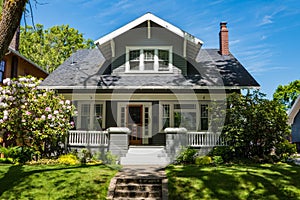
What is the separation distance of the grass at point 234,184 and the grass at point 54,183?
1.95 metres

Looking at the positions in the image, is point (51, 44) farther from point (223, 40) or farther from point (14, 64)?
point (223, 40)

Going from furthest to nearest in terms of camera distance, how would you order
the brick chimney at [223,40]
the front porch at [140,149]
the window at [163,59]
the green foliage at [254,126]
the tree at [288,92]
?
the tree at [288,92]
the brick chimney at [223,40]
the window at [163,59]
the front porch at [140,149]
the green foliage at [254,126]

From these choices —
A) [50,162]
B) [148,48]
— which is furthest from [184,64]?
[50,162]

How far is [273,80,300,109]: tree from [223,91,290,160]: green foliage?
3109 cm

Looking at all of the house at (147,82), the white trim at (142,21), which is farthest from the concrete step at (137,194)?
the white trim at (142,21)

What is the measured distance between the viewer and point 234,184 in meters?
7.44

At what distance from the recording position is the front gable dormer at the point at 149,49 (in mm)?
14398

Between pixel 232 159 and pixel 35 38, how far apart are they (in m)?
31.7

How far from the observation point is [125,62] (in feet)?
48.1

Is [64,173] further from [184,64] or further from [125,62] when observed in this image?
[184,64]

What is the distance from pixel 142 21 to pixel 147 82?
3.08 m

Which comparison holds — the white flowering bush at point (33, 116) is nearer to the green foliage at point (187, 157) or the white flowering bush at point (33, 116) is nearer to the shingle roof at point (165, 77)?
the shingle roof at point (165, 77)

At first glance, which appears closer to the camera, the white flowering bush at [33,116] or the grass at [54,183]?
the grass at [54,183]

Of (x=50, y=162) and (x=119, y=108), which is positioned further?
(x=119, y=108)
